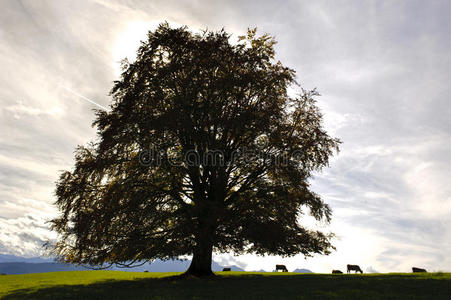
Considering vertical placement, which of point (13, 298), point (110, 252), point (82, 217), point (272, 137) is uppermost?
point (272, 137)

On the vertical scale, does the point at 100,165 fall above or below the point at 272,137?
below

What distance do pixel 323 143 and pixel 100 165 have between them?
16374mm

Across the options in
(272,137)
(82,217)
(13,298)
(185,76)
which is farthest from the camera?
(185,76)

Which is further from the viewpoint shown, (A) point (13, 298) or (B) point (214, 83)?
(B) point (214, 83)

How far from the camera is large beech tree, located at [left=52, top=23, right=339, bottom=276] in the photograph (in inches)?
842

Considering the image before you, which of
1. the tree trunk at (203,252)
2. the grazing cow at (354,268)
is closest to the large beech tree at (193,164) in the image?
the tree trunk at (203,252)

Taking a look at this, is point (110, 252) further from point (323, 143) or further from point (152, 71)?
point (323, 143)

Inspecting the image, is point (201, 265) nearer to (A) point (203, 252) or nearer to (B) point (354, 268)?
(A) point (203, 252)

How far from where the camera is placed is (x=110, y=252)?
21109 millimetres

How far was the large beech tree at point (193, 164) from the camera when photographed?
21.4m

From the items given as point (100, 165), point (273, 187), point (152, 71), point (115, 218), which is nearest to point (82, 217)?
point (115, 218)

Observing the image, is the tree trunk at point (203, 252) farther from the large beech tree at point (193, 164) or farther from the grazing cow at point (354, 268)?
the grazing cow at point (354, 268)

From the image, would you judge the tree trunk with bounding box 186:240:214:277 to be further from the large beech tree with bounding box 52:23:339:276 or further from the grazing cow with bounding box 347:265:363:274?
the grazing cow with bounding box 347:265:363:274

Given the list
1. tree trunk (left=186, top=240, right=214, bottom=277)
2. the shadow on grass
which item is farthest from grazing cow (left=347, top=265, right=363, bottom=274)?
tree trunk (left=186, top=240, right=214, bottom=277)
